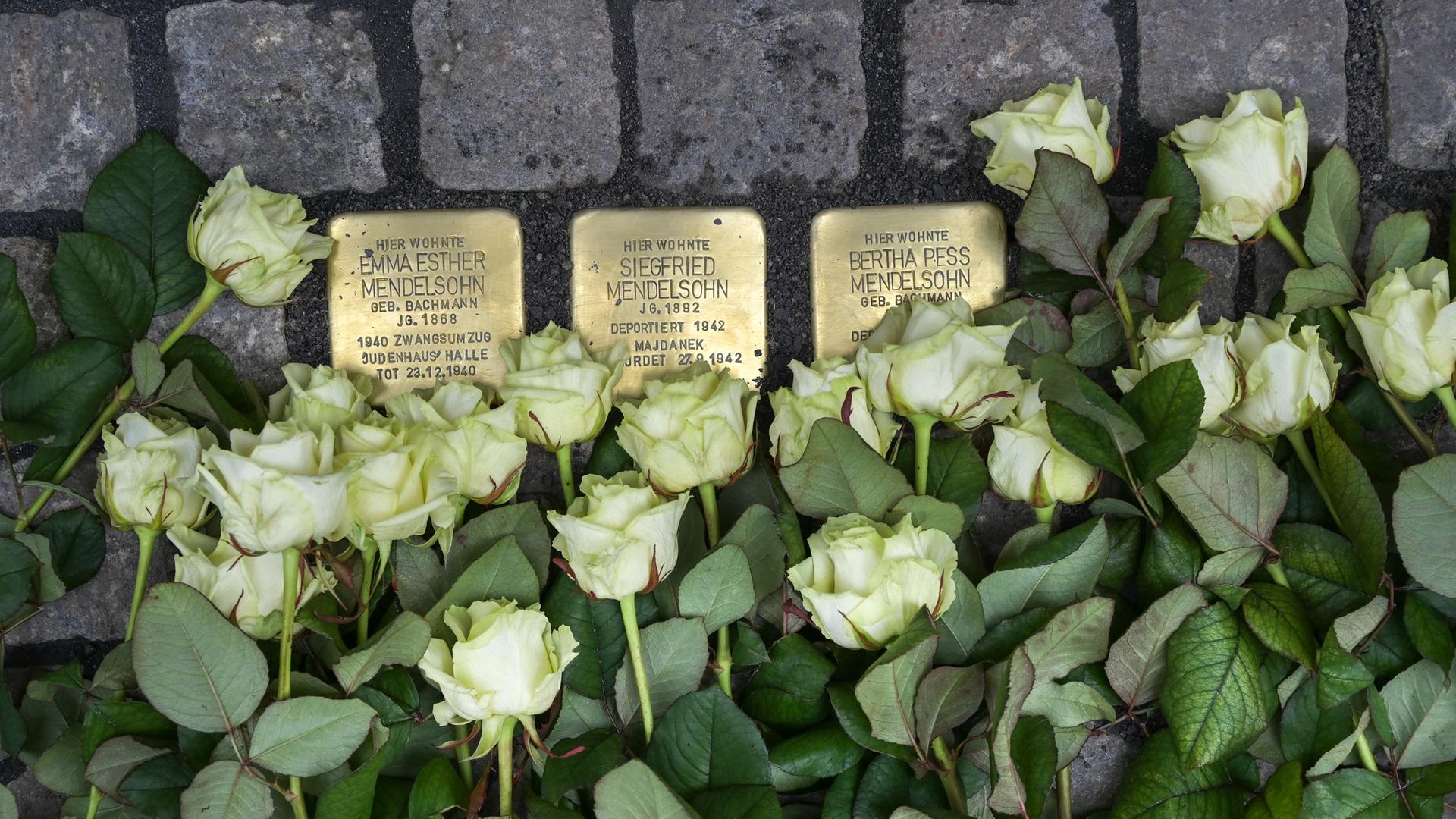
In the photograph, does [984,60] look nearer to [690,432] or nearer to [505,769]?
[690,432]

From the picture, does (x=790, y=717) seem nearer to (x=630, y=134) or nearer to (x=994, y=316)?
(x=994, y=316)

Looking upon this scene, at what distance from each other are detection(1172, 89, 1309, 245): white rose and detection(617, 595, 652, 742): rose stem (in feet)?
2.02

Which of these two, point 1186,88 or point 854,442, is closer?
point 854,442

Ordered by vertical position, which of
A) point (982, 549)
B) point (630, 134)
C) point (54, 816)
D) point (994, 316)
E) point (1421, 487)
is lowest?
point (54, 816)

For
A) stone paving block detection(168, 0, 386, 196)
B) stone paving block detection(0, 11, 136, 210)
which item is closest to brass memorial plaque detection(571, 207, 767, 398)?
stone paving block detection(168, 0, 386, 196)

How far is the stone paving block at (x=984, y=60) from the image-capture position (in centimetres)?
97

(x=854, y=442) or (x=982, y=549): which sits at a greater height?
(x=854, y=442)

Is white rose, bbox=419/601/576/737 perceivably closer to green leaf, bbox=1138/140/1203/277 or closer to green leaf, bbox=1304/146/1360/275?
green leaf, bbox=1138/140/1203/277

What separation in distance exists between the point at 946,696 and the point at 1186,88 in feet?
2.05

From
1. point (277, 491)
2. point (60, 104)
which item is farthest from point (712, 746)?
point (60, 104)

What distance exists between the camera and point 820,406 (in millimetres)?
879

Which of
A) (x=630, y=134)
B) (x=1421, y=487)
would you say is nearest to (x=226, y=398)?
(x=630, y=134)

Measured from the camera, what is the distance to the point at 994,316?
37.5 inches

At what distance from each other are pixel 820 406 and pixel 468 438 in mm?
304
